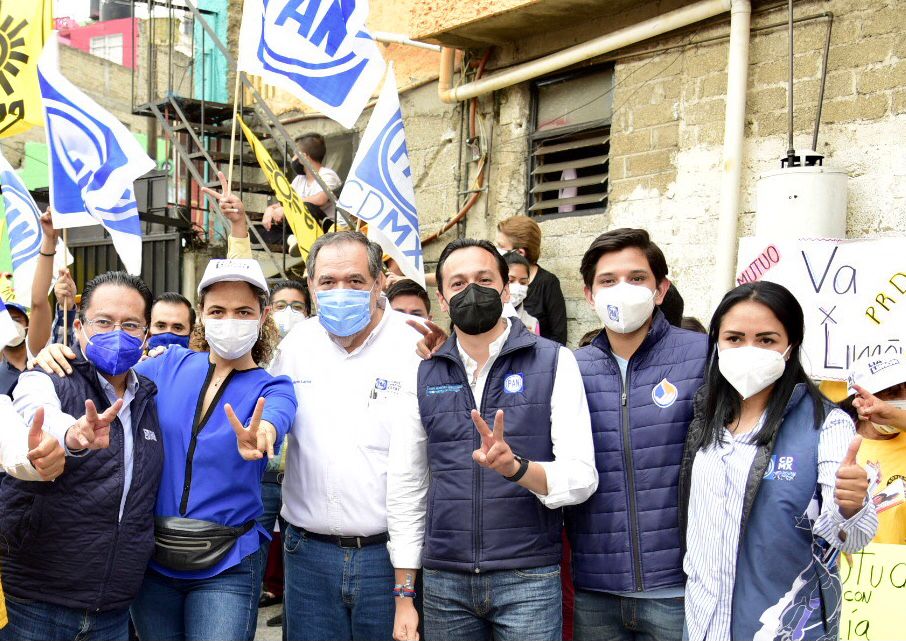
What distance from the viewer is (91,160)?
5.27m

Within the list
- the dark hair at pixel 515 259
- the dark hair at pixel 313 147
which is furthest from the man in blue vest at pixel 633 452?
the dark hair at pixel 313 147

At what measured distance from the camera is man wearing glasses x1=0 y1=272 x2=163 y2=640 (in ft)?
10.1

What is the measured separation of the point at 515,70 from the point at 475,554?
5927 millimetres

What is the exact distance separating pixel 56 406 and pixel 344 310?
1.03 meters

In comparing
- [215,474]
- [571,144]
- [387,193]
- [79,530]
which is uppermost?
[571,144]

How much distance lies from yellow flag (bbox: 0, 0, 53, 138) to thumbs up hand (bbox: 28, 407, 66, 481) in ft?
11.2

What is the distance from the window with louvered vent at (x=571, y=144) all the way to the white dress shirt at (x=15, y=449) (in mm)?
5567

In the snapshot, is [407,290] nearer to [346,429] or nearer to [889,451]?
[346,429]

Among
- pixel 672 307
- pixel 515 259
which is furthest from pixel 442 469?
pixel 515 259

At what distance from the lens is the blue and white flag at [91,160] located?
515cm

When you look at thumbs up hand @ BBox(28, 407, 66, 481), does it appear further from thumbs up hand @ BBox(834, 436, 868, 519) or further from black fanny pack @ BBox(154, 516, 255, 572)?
thumbs up hand @ BBox(834, 436, 868, 519)

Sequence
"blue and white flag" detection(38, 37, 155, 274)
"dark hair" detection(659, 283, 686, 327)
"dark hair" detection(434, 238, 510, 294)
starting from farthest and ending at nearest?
"blue and white flag" detection(38, 37, 155, 274) < "dark hair" detection(659, 283, 686, 327) < "dark hair" detection(434, 238, 510, 294)

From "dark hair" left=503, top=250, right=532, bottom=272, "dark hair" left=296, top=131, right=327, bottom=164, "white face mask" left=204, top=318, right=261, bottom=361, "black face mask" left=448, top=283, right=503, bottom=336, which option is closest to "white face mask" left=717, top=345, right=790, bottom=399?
"black face mask" left=448, top=283, right=503, bottom=336

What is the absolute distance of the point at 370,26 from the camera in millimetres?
10180
